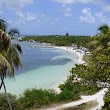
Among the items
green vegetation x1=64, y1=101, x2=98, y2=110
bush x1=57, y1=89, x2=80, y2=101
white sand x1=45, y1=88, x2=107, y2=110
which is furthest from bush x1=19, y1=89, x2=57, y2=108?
green vegetation x1=64, y1=101, x2=98, y2=110

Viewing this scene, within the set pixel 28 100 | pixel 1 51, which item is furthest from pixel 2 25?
pixel 28 100

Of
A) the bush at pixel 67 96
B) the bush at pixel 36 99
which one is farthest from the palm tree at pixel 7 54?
the bush at pixel 67 96

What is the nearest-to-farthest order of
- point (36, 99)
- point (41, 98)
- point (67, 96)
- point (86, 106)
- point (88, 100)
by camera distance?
point (86, 106) → point (36, 99) → point (41, 98) → point (88, 100) → point (67, 96)

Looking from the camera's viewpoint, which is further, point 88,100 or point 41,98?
point 88,100

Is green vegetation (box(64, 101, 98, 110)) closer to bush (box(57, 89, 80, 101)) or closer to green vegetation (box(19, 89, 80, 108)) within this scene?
bush (box(57, 89, 80, 101))

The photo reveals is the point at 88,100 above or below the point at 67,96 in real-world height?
below

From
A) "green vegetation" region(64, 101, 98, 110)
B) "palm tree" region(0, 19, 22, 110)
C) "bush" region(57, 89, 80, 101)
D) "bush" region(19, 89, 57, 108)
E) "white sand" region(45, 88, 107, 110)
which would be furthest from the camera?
"bush" region(57, 89, 80, 101)

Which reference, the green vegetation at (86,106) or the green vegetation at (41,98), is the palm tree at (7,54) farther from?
the green vegetation at (41,98)

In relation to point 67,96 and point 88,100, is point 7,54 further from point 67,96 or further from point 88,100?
point 88,100

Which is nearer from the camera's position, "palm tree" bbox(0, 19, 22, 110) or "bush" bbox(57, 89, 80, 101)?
"palm tree" bbox(0, 19, 22, 110)

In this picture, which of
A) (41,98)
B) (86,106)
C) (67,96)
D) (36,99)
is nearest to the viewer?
(86,106)

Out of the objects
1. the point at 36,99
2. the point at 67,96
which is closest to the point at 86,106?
the point at 67,96

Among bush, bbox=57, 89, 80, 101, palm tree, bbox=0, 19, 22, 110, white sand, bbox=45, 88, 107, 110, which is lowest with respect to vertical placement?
white sand, bbox=45, 88, 107, 110

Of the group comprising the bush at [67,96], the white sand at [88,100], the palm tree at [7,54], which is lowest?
the white sand at [88,100]
